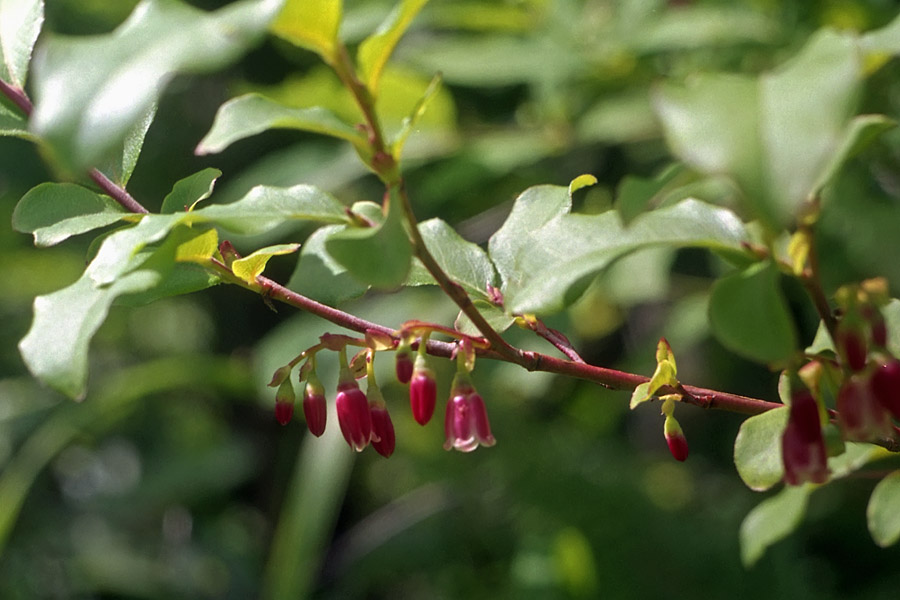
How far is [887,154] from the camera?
4.49ft

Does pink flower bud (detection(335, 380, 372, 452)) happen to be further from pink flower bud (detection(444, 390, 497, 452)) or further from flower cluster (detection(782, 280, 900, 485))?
flower cluster (detection(782, 280, 900, 485))

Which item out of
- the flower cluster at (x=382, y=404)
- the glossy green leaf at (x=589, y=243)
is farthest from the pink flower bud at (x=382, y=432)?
the glossy green leaf at (x=589, y=243)

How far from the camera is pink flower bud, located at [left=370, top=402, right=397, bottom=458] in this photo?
48 centimetres

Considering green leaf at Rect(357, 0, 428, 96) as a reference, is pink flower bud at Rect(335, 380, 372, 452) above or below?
below

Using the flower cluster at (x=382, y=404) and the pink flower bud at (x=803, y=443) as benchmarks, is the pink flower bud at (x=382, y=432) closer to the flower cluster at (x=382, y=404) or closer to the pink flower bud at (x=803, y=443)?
the flower cluster at (x=382, y=404)

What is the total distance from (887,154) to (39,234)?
1243 millimetres

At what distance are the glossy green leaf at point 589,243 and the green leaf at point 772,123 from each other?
0.06 m

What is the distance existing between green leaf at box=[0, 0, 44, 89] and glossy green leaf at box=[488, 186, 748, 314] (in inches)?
Answer: 11.0

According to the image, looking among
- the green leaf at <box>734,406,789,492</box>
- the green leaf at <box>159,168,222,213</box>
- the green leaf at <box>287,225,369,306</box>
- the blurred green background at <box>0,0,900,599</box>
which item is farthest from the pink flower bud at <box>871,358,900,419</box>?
the blurred green background at <box>0,0,900,599</box>

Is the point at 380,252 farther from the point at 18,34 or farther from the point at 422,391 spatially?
the point at 18,34

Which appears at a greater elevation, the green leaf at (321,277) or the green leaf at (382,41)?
the green leaf at (382,41)

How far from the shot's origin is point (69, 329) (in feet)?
1.25

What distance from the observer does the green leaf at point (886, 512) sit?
0.56 meters

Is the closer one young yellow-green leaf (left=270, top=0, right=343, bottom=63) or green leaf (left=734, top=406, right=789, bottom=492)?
young yellow-green leaf (left=270, top=0, right=343, bottom=63)
